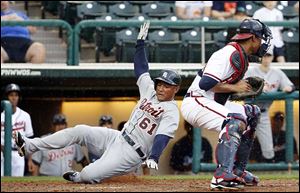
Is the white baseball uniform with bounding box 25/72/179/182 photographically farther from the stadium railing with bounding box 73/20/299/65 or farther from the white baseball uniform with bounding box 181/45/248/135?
the stadium railing with bounding box 73/20/299/65

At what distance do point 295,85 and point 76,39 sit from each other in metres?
3.22

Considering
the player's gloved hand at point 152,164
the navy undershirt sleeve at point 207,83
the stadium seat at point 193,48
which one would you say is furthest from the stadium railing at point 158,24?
the navy undershirt sleeve at point 207,83

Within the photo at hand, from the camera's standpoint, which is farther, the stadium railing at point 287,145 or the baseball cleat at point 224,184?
the stadium railing at point 287,145

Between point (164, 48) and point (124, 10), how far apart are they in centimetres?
146

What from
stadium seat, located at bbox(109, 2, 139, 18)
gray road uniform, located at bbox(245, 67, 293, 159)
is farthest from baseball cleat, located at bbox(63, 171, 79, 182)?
stadium seat, located at bbox(109, 2, 139, 18)

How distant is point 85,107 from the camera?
45.4 feet

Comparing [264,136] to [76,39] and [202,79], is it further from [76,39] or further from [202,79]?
[202,79]

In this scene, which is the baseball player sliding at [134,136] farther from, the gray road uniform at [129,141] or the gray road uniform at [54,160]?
the gray road uniform at [54,160]

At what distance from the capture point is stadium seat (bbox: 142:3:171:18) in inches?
539

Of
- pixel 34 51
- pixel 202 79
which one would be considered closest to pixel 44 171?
pixel 34 51

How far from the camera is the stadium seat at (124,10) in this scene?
13.6m

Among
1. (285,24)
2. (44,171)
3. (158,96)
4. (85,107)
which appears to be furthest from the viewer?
(85,107)

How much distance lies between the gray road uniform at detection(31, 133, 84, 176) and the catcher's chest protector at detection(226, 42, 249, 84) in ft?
15.0

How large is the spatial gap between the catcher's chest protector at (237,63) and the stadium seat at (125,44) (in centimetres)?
494
